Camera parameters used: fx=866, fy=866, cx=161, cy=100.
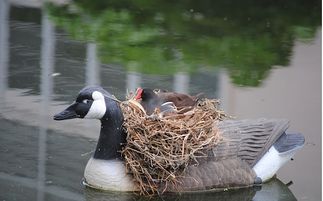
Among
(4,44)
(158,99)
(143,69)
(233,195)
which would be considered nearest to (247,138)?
(233,195)

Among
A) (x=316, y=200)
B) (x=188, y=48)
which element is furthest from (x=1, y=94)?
(x=316, y=200)

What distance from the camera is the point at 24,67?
30.7 feet

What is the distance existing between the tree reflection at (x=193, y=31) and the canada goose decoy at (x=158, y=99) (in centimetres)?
261

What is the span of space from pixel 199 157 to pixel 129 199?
0.57m

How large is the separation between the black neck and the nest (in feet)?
0.17

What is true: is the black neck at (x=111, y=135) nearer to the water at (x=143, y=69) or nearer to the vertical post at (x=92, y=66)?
the water at (x=143, y=69)

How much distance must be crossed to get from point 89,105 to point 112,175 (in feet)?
1.74

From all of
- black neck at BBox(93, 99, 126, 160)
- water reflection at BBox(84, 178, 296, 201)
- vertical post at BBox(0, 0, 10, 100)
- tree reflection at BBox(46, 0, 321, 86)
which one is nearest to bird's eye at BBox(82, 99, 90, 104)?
black neck at BBox(93, 99, 126, 160)

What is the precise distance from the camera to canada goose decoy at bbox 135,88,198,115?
6.12 meters

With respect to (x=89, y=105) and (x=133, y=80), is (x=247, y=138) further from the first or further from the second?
(x=133, y=80)

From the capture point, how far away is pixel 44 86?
8.72 metres

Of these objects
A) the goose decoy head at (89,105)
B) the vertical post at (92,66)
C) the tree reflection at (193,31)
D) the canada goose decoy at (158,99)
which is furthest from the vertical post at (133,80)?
the goose decoy head at (89,105)

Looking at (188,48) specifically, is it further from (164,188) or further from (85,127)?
(164,188)

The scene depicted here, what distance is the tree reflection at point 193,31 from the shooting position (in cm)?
954
